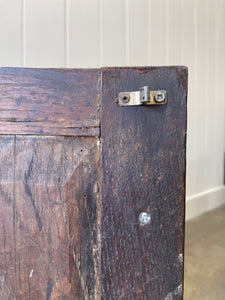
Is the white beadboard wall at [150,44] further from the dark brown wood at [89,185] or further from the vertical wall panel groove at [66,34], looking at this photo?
the dark brown wood at [89,185]

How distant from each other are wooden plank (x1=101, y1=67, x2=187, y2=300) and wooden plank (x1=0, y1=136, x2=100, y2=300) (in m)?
0.03

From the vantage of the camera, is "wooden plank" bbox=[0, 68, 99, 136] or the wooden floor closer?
"wooden plank" bbox=[0, 68, 99, 136]

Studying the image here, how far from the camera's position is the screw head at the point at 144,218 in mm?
344

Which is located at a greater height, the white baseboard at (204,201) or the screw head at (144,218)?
the screw head at (144,218)

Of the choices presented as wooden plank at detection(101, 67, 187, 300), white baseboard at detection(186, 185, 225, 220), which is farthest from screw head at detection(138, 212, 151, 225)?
white baseboard at detection(186, 185, 225, 220)

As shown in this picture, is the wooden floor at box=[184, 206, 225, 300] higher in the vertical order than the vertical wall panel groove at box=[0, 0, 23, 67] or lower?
lower

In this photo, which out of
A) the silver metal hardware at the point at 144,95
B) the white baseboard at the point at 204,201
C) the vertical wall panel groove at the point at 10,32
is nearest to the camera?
the silver metal hardware at the point at 144,95

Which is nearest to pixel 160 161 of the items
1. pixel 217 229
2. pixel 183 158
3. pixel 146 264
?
pixel 183 158

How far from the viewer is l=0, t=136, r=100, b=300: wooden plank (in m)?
0.36

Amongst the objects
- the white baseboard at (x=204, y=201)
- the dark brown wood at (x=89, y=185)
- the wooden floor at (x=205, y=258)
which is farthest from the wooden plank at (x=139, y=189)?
the white baseboard at (x=204, y=201)

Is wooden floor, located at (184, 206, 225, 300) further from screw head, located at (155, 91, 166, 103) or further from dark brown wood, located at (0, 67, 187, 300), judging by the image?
screw head, located at (155, 91, 166, 103)

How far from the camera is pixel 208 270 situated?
90 centimetres

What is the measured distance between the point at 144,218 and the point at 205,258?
0.79m

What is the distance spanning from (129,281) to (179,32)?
1.25 metres
